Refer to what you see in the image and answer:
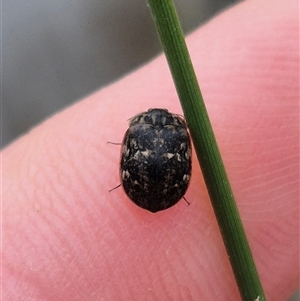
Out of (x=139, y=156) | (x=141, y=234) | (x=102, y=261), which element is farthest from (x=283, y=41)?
(x=102, y=261)

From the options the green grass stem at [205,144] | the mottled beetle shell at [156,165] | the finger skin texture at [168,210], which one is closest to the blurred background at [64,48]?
the finger skin texture at [168,210]

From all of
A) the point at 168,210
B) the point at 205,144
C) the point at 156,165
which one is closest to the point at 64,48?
the point at 168,210

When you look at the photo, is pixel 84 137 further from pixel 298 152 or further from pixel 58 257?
pixel 298 152

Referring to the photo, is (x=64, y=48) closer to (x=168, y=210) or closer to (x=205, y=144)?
(x=168, y=210)

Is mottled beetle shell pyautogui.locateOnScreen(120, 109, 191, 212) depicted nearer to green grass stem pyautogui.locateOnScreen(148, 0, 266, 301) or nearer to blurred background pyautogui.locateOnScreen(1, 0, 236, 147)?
green grass stem pyautogui.locateOnScreen(148, 0, 266, 301)

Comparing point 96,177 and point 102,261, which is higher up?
point 96,177

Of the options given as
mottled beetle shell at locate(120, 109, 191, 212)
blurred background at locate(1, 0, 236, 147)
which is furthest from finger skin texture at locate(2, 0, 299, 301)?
blurred background at locate(1, 0, 236, 147)
